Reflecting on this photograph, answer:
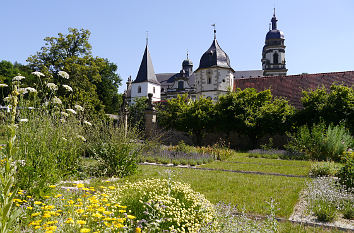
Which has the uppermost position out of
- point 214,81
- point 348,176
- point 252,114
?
point 214,81

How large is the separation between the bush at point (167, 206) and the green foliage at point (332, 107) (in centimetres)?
1362

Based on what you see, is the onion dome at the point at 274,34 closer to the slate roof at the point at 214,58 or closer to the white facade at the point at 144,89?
the white facade at the point at 144,89

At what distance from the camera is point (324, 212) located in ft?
13.3

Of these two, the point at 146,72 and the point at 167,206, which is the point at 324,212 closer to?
the point at 167,206

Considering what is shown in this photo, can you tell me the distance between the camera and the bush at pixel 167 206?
296 cm

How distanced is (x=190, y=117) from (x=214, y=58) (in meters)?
12.6

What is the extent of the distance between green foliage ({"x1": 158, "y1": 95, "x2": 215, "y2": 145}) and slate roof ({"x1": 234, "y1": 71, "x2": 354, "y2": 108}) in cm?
658

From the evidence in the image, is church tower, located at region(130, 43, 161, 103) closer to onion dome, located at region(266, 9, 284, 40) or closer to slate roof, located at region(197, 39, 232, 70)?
slate roof, located at region(197, 39, 232, 70)

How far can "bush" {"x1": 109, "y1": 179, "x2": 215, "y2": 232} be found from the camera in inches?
117

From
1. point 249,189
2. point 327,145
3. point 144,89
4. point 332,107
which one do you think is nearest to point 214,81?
point 332,107

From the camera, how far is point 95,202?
2719 millimetres

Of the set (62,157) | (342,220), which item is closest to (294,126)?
(342,220)

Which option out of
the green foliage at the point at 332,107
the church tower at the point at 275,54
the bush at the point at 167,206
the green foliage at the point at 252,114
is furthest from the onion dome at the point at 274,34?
the bush at the point at 167,206

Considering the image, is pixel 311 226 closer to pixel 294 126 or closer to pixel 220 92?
pixel 294 126
